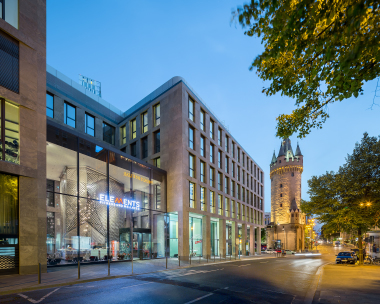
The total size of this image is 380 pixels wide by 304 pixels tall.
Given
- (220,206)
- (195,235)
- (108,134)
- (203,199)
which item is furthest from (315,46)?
(220,206)

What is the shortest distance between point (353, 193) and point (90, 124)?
28.7 metres

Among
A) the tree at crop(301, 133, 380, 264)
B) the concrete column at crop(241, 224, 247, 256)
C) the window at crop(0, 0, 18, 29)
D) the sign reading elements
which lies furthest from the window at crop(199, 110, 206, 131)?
the window at crop(0, 0, 18, 29)

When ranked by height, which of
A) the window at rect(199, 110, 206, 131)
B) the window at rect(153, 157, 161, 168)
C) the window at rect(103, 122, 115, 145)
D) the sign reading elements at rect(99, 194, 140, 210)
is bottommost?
the sign reading elements at rect(99, 194, 140, 210)

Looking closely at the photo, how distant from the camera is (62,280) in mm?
12273

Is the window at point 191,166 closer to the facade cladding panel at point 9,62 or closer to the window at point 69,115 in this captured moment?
the window at point 69,115

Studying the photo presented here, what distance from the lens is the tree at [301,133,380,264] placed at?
25.1 m

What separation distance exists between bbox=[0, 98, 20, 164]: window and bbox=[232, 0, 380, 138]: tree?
43.6 feet

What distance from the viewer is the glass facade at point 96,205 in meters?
19.1

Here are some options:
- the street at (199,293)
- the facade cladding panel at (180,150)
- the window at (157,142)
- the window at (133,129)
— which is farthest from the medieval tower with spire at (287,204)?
the street at (199,293)

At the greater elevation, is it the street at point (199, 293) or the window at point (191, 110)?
the window at point (191, 110)

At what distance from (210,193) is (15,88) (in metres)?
26.5

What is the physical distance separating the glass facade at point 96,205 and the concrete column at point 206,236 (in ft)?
23.8

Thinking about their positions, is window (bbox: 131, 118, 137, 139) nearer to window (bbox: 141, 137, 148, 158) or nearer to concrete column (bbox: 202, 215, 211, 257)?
window (bbox: 141, 137, 148, 158)

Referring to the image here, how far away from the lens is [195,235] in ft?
113
